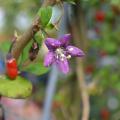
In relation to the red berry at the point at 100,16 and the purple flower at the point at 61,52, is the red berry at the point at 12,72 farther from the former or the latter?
the red berry at the point at 100,16

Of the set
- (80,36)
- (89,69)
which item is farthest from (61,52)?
(89,69)

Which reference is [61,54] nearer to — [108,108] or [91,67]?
[91,67]

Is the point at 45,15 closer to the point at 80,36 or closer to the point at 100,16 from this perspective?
the point at 80,36

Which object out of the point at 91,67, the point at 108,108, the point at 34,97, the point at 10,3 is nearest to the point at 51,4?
the point at 10,3

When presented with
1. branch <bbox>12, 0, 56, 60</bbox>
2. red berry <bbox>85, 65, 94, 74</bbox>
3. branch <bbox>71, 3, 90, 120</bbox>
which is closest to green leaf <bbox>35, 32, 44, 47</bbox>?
branch <bbox>12, 0, 56, 60</bbox>

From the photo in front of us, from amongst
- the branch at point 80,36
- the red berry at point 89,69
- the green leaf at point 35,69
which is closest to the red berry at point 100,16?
the red berry at point 89,69
